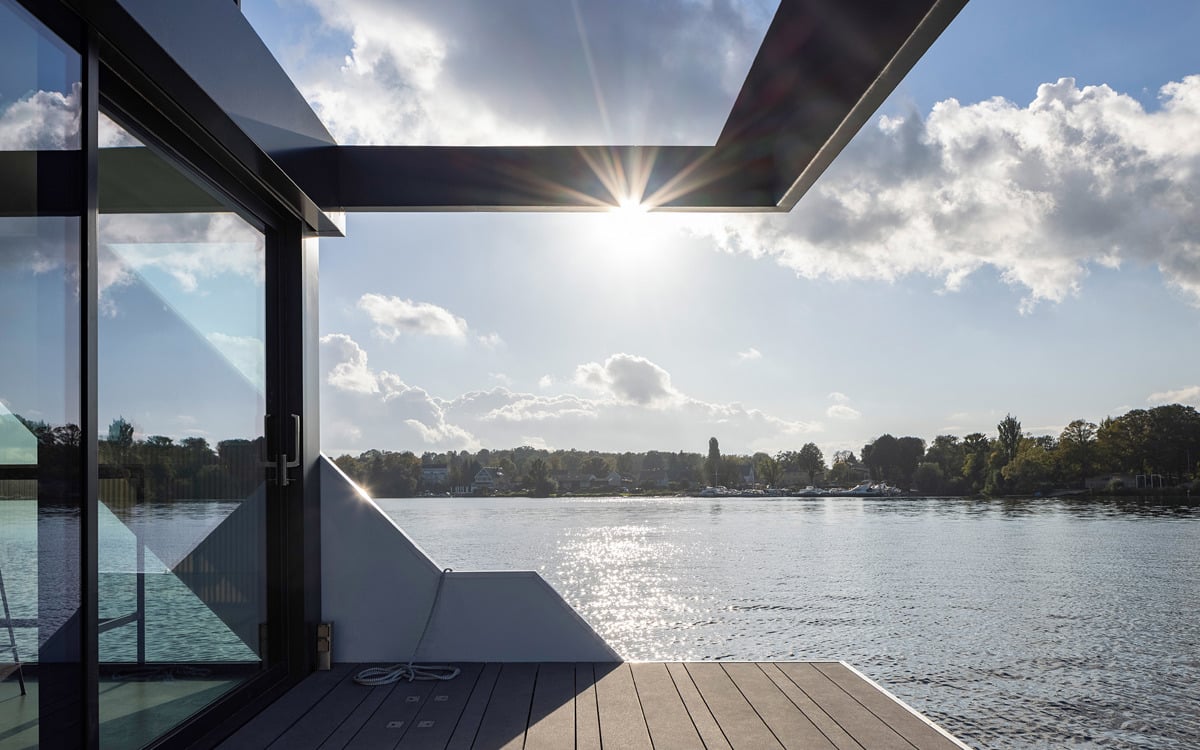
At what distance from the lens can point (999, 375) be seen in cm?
2758

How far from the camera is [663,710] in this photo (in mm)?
2535

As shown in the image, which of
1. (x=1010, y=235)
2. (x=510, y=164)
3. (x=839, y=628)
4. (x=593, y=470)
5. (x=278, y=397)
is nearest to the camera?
(x=278, y=397)

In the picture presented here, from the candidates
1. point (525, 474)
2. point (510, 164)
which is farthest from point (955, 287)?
point (510, 164)

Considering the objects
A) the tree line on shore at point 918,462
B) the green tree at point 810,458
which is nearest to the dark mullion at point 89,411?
the tree line on shore at point 918,462

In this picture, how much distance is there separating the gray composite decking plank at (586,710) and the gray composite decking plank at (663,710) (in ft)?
0.48

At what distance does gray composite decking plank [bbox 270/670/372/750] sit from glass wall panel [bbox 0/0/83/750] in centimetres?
72

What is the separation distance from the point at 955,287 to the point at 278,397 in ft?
89.2

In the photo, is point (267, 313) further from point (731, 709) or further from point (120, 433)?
point (731, 709)

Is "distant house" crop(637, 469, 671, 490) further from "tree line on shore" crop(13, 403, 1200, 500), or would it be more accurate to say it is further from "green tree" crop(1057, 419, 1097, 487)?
"green tree" crop(1057, 419, 1097, 487)

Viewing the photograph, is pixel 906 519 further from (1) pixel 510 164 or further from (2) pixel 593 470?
(1) pixel 510 164

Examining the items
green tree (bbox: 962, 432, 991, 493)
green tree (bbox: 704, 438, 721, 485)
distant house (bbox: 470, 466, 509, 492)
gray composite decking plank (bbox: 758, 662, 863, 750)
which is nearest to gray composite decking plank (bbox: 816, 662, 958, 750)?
gray composite decking plank (bbox: 758, 662, 863, 750)

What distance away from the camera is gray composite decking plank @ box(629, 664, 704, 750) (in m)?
2.26

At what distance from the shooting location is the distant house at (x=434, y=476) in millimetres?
21594

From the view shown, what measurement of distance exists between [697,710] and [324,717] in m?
1.11
